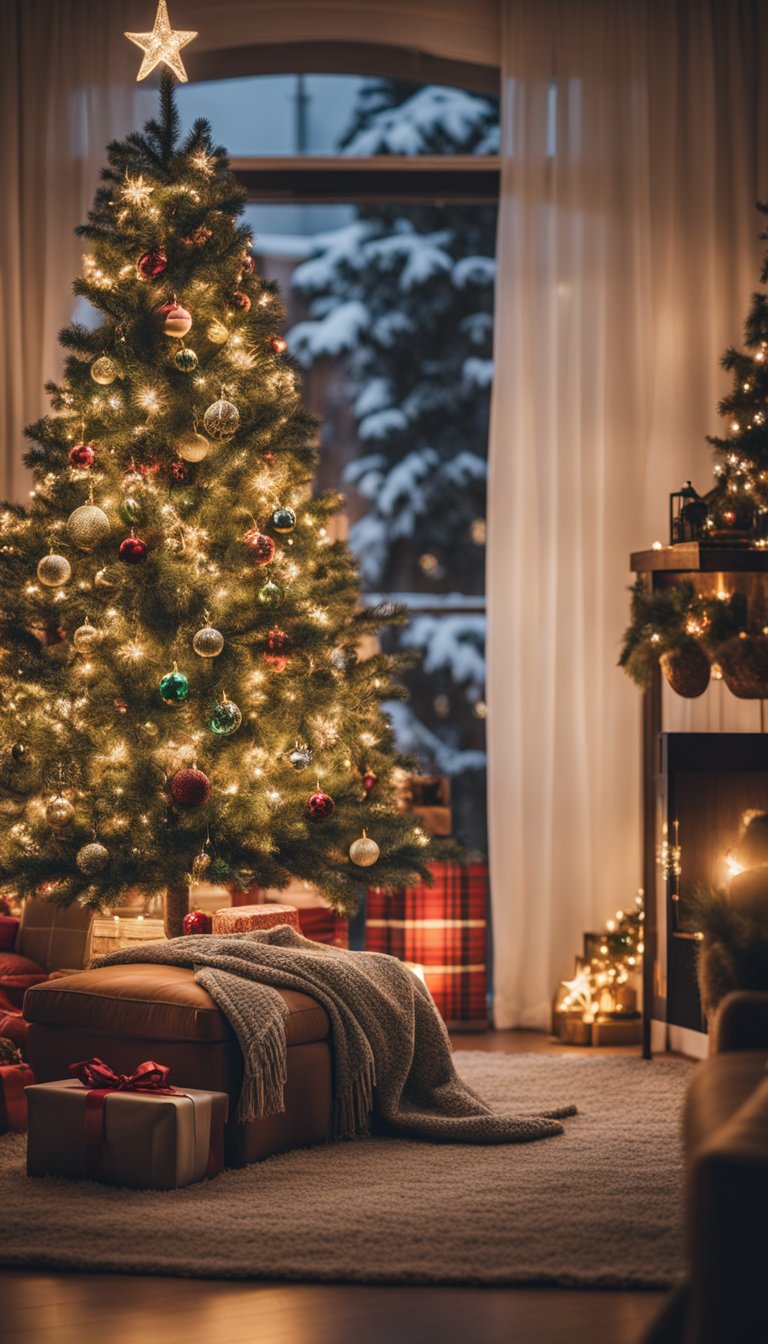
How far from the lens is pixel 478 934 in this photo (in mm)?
5848

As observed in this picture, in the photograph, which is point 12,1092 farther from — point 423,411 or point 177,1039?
point 423,411

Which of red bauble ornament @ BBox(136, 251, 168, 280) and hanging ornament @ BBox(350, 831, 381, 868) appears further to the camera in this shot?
hanging ornament @ BBox(350, 831, 381, 868)

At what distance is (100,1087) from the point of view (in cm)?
371

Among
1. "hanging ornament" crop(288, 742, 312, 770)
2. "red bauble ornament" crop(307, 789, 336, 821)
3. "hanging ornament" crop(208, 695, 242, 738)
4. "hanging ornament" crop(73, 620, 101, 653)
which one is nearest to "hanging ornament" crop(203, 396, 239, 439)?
"hanging ornament" crop(73, 620, 101, 653)

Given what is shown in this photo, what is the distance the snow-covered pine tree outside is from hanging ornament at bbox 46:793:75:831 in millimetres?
2526

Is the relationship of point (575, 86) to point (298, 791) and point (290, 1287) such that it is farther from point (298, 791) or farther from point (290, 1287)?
point (290, 1287)

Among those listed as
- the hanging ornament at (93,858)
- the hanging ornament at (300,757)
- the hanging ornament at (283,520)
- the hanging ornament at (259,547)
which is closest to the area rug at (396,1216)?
the hanging ornament at (93,858)

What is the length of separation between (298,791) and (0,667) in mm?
1021

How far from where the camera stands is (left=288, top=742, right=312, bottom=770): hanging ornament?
4.97 m

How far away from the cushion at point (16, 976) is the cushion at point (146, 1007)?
2.25ft

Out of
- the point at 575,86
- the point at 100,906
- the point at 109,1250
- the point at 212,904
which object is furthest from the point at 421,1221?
the point at 575,86

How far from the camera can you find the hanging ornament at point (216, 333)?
505cm

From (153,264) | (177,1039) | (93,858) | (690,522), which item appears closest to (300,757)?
(93,858)

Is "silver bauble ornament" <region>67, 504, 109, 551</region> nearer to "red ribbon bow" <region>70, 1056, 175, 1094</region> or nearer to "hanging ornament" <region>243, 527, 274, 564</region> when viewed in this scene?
"hanging ornament" <region>243, 527, 274, 564</region>
